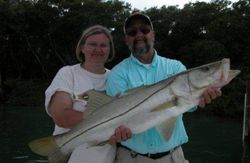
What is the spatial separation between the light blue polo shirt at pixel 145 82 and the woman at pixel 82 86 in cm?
22

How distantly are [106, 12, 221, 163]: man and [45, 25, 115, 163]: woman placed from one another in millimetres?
203

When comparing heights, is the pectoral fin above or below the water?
above

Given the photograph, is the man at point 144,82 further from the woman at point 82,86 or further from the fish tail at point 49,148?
the fish tail at point 49,148

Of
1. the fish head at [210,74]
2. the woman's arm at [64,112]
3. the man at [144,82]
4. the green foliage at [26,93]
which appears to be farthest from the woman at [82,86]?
the green foliage at [26,93]

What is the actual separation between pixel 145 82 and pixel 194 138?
20770 mm

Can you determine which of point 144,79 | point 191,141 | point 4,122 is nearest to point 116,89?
point 144,79

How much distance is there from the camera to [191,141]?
24328 millimetres

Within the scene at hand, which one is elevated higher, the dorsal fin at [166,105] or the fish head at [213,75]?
the fish head at [213,75]

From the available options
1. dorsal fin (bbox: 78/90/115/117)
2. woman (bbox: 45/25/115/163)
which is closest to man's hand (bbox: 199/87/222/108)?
dorsal fin (bbox: 78/90/115/117)

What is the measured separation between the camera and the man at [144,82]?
5082 millimetres

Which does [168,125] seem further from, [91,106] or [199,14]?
[199,14]

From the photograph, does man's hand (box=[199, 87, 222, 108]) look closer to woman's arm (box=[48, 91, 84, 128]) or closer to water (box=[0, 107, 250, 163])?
woman's arm (box=[48, 91, 84, 128])

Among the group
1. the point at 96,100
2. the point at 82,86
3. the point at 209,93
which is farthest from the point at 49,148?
the point at 209,93

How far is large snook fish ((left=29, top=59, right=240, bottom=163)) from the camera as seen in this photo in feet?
14.8
